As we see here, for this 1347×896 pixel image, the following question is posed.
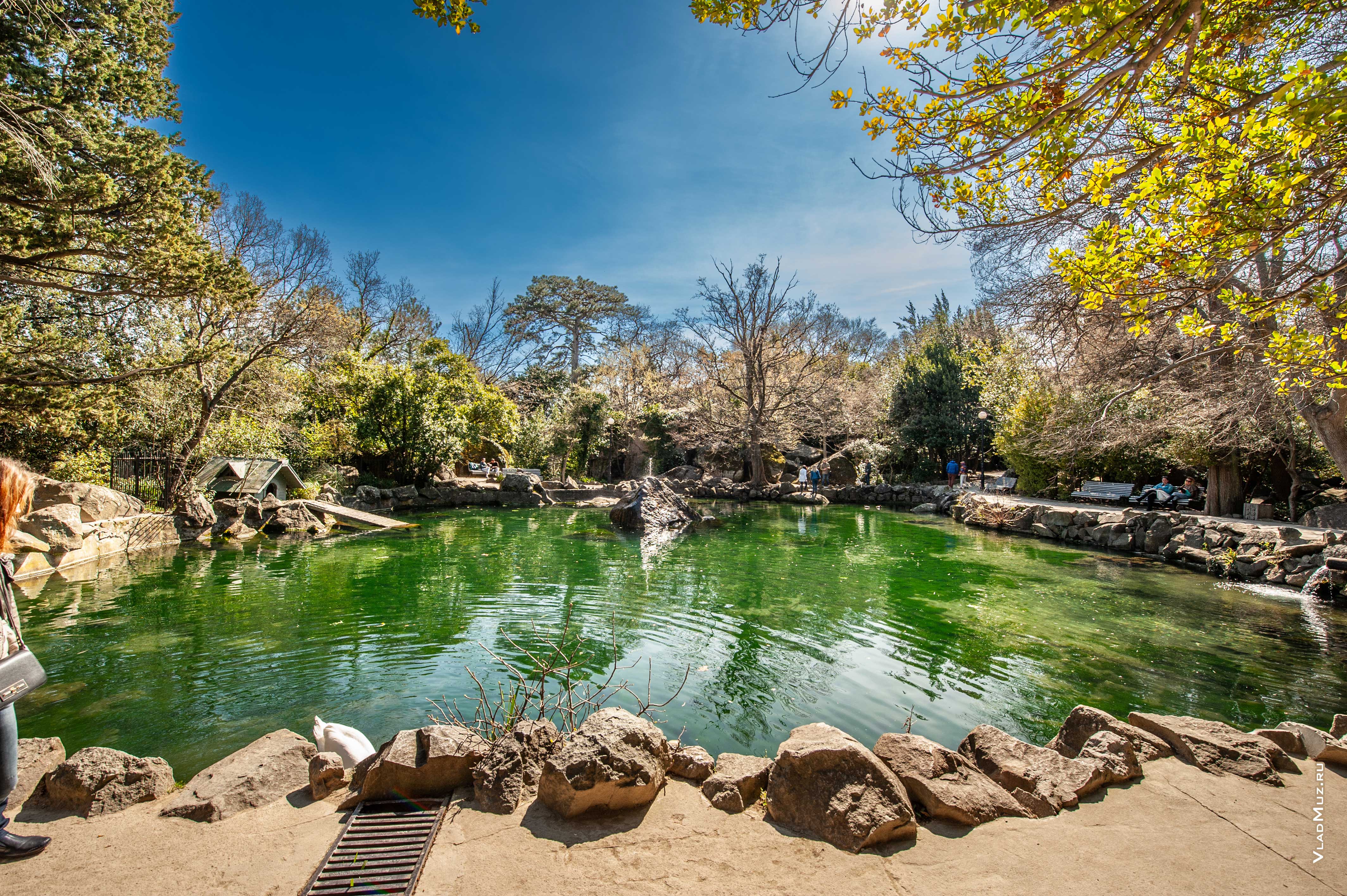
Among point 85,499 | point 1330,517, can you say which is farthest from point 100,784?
point 1330,517

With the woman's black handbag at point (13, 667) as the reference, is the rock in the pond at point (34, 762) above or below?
below

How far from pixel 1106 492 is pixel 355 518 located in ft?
64.8

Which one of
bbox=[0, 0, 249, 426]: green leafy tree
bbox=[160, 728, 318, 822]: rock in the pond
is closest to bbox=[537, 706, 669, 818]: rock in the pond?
bbox=[160, 728, 318, 822]: rock in the pond

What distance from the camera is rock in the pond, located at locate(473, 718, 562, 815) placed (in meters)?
2.55

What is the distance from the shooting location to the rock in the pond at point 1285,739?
126 inches

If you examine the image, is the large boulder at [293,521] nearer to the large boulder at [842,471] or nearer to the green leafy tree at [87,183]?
the green leafy tree at [87,183]

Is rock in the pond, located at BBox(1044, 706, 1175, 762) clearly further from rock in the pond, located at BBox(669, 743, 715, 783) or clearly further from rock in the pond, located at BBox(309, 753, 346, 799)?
rock in the pond, located at BBox(309, 753, 346, 799)

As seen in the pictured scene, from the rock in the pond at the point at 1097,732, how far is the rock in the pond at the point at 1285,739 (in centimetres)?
55

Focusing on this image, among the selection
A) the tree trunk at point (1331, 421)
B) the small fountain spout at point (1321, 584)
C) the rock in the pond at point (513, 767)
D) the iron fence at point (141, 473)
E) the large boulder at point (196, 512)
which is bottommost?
the small fountain spout at point (1321, 584)

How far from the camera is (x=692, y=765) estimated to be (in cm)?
283

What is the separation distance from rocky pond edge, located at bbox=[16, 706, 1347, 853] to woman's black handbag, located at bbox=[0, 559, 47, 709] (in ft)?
2.13

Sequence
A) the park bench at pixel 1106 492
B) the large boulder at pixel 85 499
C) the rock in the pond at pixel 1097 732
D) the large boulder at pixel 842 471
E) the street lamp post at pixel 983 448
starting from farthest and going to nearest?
1. the large boulder at pixel 842 471
2. the street lamp post at pixel 983 448
3. the park bench at pixel 1106 492
4. the large boulder at pixel 85 499
5. the rock in the pond at pixel 1097 732

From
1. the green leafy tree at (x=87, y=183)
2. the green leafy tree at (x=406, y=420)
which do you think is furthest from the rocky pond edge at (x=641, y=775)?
the green leafy tree at (x=406, y=420)

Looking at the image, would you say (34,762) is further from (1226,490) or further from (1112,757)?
(1226,490)
